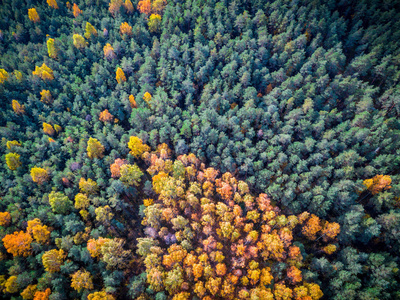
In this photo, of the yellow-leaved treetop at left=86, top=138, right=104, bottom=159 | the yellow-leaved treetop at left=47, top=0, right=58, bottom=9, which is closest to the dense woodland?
the yellow-leaved treetop at left=86, top=138, right=104, bottom=159

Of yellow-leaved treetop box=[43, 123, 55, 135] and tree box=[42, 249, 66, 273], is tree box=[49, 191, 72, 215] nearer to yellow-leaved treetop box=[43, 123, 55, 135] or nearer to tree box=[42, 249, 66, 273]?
tree box=[42, 249, 66, 273]

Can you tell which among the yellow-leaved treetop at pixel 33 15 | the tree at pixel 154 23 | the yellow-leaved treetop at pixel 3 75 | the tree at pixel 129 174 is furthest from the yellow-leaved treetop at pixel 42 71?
the tree at pixel 129 174

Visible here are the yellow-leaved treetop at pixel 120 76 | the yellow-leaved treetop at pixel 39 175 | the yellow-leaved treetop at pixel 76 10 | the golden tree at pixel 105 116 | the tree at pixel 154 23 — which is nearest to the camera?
the yellow-leaved treetop at pixel 39 175

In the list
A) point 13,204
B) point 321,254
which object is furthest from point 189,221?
point 13,204

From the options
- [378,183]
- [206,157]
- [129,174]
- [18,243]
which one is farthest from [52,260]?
[378,183]

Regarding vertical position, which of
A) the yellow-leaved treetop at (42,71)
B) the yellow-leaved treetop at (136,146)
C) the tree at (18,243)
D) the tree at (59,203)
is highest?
the yellow-leaved treetop at (42,71)

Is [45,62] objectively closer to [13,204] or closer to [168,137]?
[13,204]

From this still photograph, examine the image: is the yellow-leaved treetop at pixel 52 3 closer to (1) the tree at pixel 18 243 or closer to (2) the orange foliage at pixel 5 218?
(2) the orange foliage at pixel 5 218

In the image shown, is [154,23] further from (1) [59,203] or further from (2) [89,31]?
(1) [59,203]
